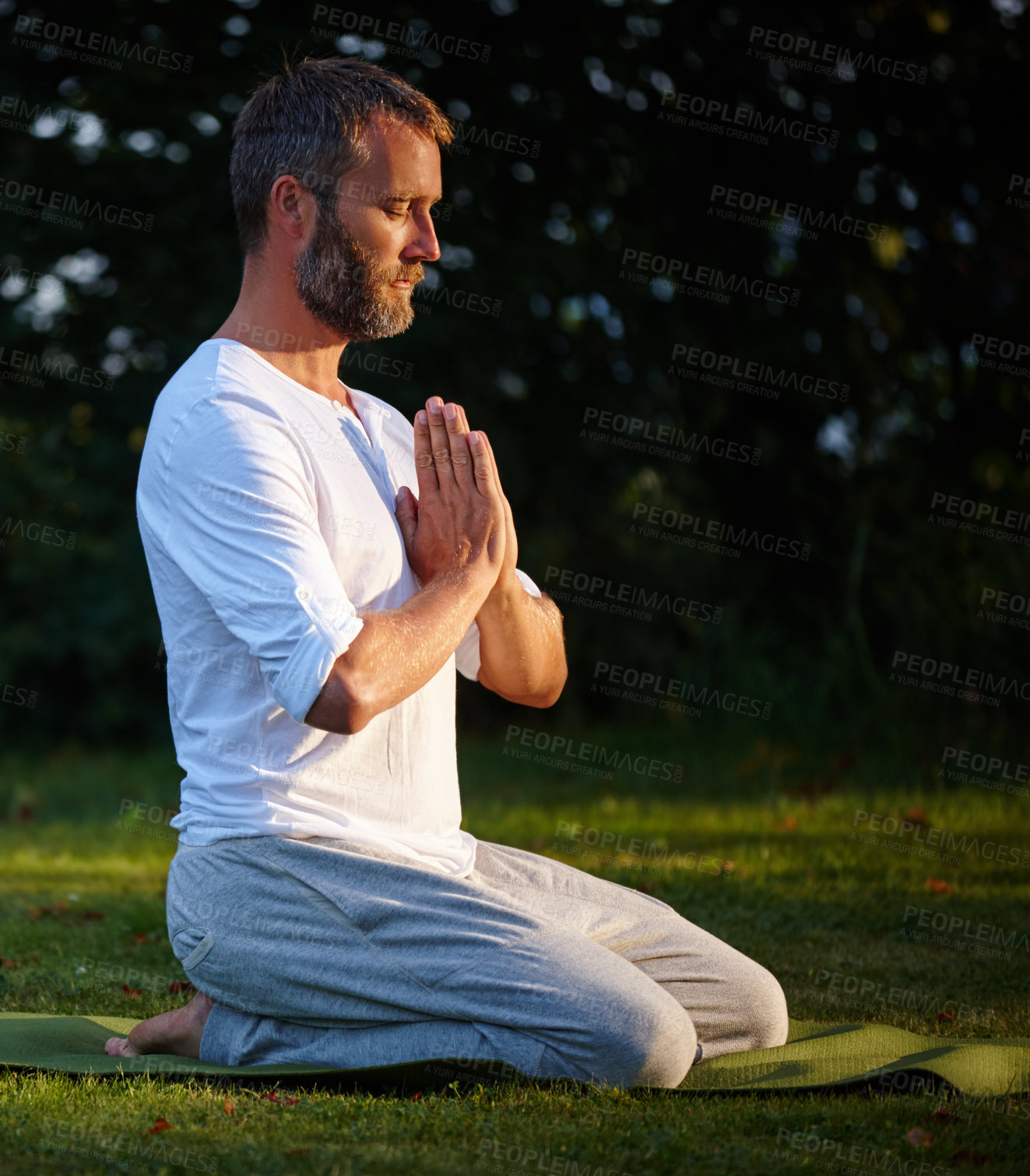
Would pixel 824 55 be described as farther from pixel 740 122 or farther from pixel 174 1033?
pixel 174 1033

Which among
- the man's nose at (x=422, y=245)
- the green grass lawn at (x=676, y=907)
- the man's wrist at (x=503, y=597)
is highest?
the man's nose at (x=422, y=245)

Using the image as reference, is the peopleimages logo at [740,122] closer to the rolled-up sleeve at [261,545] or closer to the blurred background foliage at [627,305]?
the blurred background foliage at [627,305]

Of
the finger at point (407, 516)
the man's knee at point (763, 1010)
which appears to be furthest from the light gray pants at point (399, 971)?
the finger at point (407, 516)

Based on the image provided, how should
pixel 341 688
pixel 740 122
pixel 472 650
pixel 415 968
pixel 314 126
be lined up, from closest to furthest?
pixel 341 688
pixel 415 968
pixel 314 126
pixel 472 650
pixel 740 122

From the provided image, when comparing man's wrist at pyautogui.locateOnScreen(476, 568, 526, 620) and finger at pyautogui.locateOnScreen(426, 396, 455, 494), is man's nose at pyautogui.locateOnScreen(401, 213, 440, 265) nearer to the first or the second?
finger at pyautogui.locateOnScreen(426, 396, 455, 494)

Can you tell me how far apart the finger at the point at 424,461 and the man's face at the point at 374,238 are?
246mm

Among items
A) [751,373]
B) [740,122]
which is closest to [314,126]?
[740,122]

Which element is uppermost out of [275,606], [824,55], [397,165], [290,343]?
[824,55]

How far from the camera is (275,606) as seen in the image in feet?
8.73

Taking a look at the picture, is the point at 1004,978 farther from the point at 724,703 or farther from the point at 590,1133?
the point at 724,703

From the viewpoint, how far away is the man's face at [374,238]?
3.11 metres

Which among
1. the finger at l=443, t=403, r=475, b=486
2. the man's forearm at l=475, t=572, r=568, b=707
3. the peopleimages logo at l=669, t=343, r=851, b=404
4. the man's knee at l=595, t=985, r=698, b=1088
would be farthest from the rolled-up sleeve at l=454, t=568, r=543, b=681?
the peopleimages logo at l=669, t=343, r=851, b=404

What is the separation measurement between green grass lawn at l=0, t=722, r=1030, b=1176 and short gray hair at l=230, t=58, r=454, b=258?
2.10 meters

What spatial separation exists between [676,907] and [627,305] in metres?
5.37
